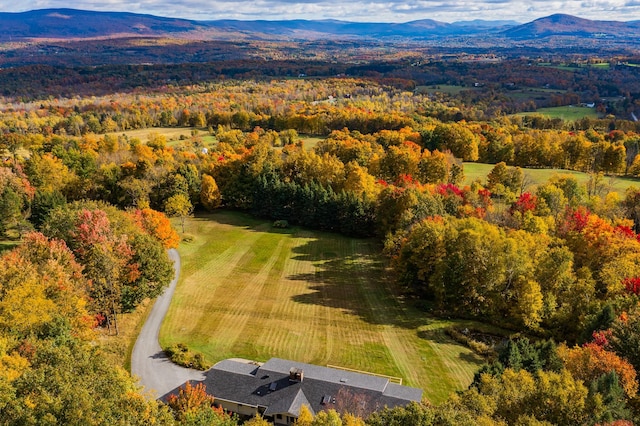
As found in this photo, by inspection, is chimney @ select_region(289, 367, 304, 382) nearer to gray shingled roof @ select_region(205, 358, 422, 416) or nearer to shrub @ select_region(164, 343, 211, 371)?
gray shingled roof @ select_region(205, 358, 422, 416)

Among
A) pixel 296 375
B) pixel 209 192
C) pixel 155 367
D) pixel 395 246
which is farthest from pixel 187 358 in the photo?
pixel 209 192

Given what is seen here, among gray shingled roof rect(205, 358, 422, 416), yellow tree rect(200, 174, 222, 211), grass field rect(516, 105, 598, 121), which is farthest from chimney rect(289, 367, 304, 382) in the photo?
grass field rect(516, 105, 598, 121)

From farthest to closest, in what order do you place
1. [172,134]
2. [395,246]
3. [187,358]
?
[172,134] < [395,246] < [187,358]

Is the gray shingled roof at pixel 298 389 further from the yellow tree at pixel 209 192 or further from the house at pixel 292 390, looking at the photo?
the yellow tree at pixel 209 192

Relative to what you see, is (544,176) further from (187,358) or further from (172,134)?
(172,134)

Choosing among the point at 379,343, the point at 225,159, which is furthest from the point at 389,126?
the point at 379,343
